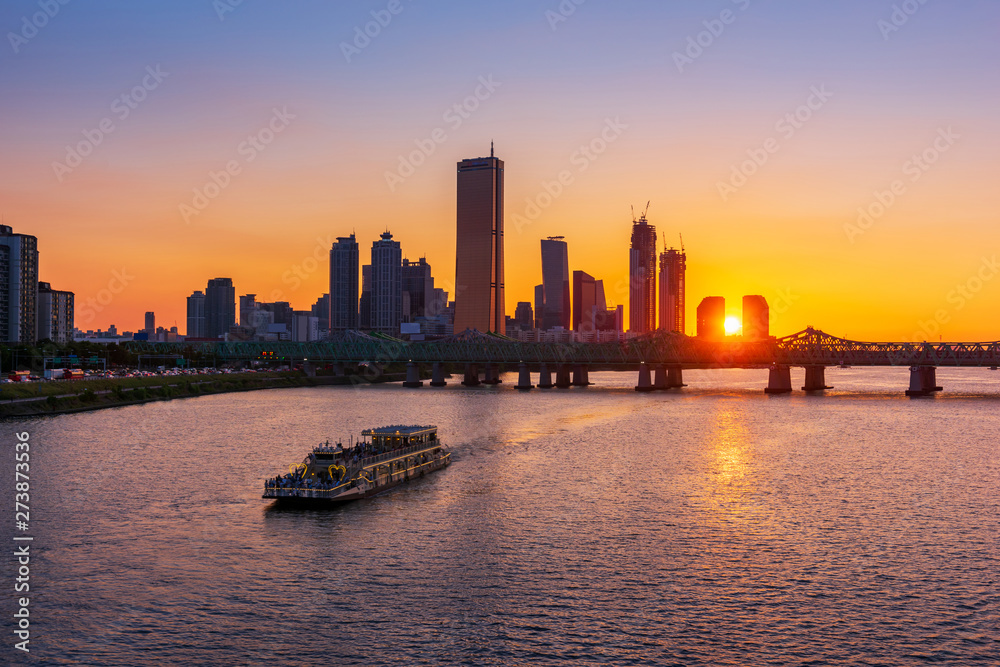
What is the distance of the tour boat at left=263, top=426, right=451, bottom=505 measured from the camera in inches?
2881

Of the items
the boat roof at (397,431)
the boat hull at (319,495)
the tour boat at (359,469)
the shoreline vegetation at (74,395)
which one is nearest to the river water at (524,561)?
the boat hull at (319,495)

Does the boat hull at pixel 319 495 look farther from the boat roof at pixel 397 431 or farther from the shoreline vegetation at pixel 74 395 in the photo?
the shoreline vegetation at pixel 74 395

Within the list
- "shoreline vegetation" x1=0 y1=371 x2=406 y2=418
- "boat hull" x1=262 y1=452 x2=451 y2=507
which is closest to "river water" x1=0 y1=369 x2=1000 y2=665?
"boat hull" x1=262 y1=452 x2=451 y2=507

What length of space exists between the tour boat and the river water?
2225 millimetres

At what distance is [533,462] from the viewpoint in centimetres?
10069

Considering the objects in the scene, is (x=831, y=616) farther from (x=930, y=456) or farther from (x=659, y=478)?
(x=930, y=456)

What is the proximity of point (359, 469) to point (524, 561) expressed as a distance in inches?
1055

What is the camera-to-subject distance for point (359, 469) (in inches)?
3076

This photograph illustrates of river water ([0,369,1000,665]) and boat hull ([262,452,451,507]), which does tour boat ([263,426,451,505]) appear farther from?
river water ([0,369,1000,665])

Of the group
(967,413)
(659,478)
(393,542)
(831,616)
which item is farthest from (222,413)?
(967,413)

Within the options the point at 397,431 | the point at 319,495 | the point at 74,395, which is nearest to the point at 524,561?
the point at 319,495

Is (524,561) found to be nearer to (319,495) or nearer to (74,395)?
(319,495)

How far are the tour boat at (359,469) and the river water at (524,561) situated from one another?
2.23m

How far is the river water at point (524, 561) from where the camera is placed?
42125mm
